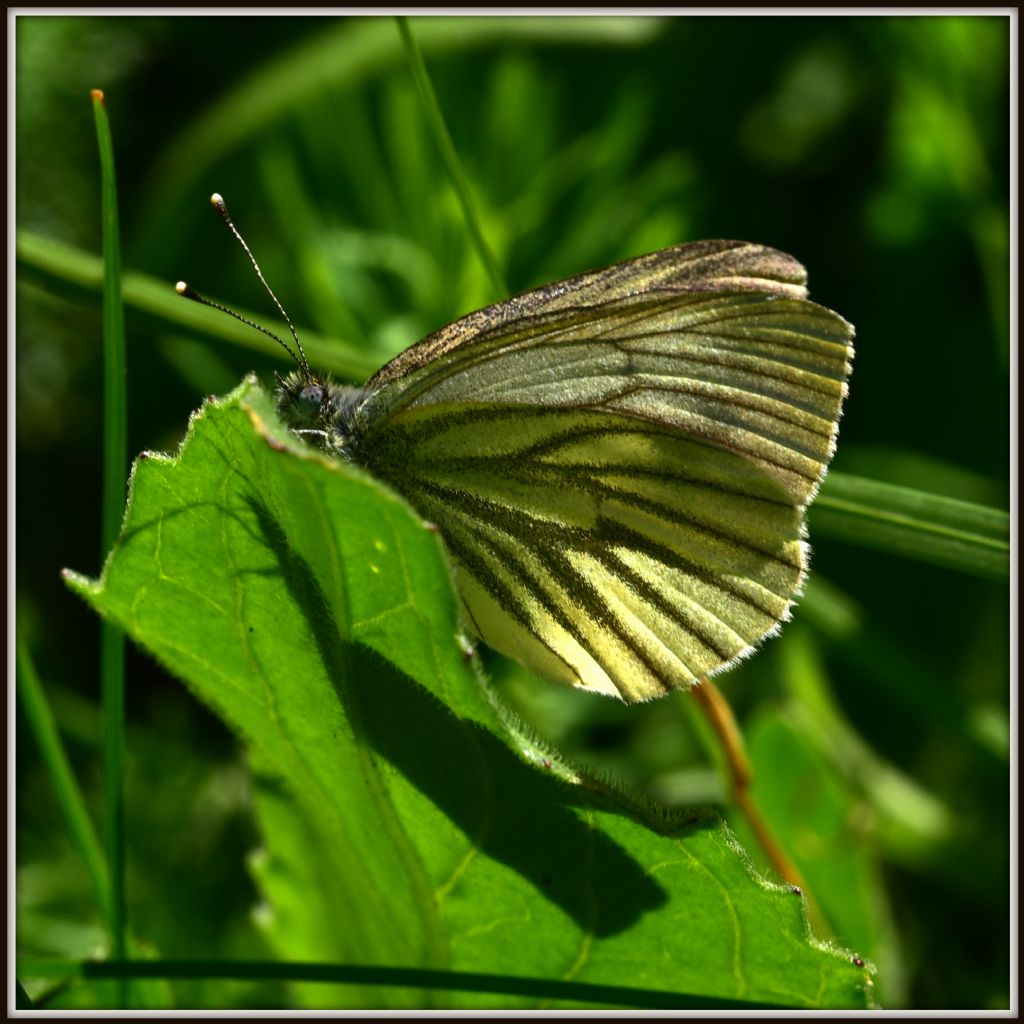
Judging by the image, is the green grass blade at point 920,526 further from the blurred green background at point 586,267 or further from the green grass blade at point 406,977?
the green grass blade at point 406,977

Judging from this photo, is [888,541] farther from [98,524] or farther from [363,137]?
[98,524]

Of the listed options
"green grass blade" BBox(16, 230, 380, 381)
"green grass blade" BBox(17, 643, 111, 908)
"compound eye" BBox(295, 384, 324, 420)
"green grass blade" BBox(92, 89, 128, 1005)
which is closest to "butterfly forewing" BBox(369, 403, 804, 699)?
"compound eye" BBox(295, 384, 324, 420)

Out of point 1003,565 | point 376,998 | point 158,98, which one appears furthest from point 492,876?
point 158,98

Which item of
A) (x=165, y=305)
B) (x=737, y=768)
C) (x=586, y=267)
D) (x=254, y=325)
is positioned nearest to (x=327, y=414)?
(x=254, y=325)

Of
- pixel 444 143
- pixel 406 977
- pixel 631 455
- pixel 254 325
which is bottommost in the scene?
pixel 406 977

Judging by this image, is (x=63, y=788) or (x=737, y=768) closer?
(x=63, y=788)

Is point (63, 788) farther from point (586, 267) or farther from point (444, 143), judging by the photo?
point (586, 267)

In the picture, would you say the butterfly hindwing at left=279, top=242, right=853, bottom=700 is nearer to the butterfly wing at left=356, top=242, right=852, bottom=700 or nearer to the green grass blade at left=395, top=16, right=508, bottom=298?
the butterfly wing at left=356, top=242, right=852, bottom=700
